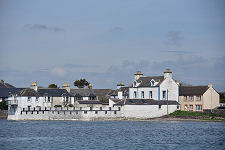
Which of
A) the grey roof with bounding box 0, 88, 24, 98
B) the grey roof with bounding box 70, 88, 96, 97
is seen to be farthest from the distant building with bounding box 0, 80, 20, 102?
the grey roof with bounding box 70, 88, 96, 97

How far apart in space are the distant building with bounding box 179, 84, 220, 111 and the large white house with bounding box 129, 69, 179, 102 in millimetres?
2641

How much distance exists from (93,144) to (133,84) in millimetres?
46206

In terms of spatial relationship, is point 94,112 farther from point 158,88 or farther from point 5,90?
point 5,90

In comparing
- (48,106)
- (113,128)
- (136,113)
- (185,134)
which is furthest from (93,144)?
(48,106)

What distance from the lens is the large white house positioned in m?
90.7

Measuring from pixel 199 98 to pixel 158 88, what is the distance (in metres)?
7.90

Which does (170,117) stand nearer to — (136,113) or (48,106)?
(136,113)

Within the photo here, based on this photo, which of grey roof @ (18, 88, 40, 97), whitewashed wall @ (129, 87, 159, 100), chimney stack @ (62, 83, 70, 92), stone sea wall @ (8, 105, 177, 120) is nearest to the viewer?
stone sea wall @ (8, 105, 177, 120)

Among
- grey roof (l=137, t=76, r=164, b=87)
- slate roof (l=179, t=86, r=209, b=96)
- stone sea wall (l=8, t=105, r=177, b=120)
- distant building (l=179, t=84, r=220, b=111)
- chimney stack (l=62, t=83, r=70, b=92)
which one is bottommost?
stone sea wall (l=8, t=105, r=177, b=120)

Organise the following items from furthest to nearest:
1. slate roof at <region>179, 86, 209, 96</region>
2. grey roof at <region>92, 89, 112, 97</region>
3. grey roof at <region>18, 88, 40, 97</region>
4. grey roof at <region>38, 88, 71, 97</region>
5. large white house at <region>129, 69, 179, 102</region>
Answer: grey roof at <region>92, 89, 112, 97</region>
grey roof at <region>38, 88, 71, 97</region>
grey roof at <region>18, 88, 40, 97</region>
slate roof at <region>179, 86, 209, 96</region>
large white house at <region>129, 69, 179, 102</region>

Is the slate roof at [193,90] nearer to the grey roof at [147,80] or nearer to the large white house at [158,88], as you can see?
the large white house at [158,88]

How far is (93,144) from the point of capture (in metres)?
50.7

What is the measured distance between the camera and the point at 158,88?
90375 millimetres

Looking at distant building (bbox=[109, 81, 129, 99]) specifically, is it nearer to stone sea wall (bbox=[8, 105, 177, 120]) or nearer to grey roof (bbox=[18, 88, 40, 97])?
stone sea wall (bbox=[8, 105, 177, 120])
